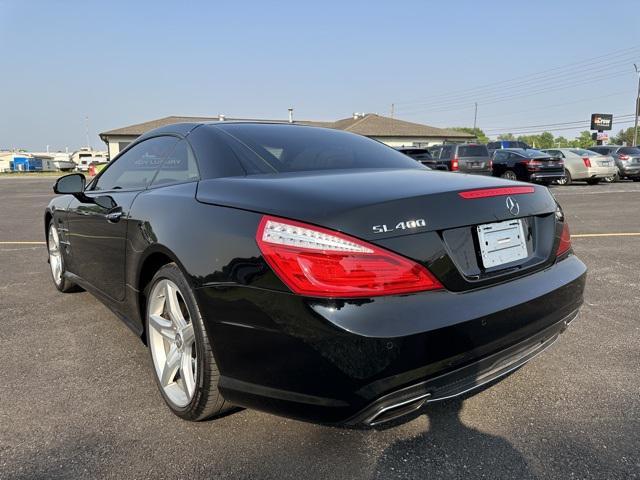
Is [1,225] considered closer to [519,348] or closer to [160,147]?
[160,147]

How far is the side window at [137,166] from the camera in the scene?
3.03 metres

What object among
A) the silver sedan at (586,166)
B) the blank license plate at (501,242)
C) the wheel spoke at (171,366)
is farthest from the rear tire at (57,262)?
the silver sedan at (586,166)

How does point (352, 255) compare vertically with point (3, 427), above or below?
above

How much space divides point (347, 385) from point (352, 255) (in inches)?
17.7

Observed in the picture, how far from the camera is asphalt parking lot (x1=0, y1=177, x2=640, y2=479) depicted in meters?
2.02

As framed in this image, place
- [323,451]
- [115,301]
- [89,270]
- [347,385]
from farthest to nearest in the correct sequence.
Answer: [89,270] < [115,301] < [323,451] < [347,385]

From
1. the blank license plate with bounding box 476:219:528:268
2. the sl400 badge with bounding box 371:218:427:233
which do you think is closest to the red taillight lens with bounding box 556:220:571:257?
the blank license plate with bounding box 476:219:528:268

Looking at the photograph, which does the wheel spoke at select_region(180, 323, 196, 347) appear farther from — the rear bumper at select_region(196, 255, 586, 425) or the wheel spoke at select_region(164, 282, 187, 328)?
the rear bumper at select_region(196, 255, 586, 425)

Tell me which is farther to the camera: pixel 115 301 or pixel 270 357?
pixel 115 301

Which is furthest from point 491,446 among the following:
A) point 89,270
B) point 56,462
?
point 89,270

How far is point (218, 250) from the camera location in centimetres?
199

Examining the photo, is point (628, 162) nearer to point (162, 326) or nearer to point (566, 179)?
point (566, 179)

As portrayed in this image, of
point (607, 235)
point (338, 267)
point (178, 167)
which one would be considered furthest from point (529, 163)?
point (338, 267)

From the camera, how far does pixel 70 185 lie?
3.58 meters
